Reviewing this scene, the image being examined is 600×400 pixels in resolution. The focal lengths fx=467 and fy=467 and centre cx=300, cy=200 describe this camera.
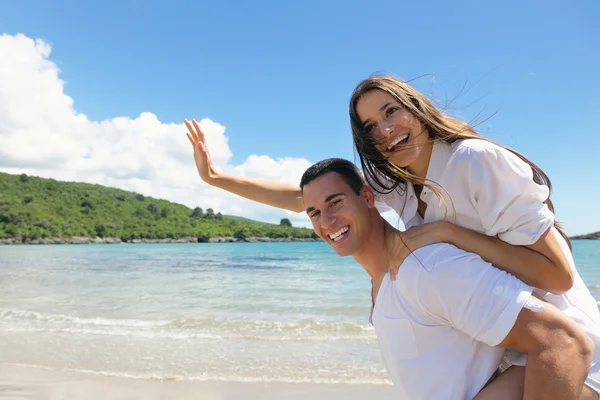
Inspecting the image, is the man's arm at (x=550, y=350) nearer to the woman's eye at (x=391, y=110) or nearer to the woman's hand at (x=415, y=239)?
the woman's hand at (x=415, y=239)

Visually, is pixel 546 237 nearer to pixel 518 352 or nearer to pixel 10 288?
pixel 518 352

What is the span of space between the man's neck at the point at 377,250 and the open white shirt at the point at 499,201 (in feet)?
1.23

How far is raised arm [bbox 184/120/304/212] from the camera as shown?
3.67m

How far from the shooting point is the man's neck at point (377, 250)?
262cm

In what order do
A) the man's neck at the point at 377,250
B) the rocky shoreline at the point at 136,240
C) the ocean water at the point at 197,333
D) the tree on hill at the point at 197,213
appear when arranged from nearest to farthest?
the man's neck at the point at 377,250
the ocean water at the point at 197,333
the rocky shoreline at the point at 136,240
the tree on hill at the point at 197,213

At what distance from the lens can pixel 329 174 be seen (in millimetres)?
2811

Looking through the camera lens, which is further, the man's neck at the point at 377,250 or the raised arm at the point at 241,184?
the raised arm at the point at 241,184

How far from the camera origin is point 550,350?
1.89 metres

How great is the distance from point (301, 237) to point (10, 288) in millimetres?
117937

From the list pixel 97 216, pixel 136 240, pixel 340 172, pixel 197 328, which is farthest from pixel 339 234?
pixel 97 216

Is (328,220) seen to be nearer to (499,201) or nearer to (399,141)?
(399,141)

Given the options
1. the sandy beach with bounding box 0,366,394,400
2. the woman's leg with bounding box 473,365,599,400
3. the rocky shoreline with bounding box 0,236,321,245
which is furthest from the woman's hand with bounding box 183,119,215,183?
the rocky shoreline with bounding box 0,236,321,245

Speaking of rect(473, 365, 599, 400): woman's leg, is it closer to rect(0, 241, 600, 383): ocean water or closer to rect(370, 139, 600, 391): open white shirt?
rect(370, 139, 600, 391): open white shirt

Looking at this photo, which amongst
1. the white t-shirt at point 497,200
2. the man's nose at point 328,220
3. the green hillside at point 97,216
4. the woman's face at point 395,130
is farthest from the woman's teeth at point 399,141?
the green hillside at point 97,216
